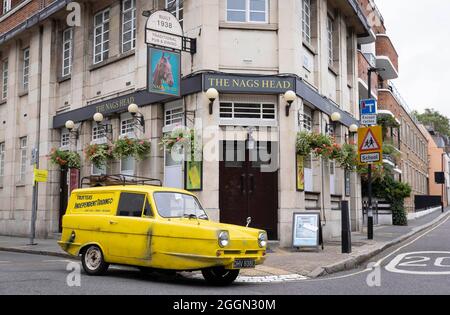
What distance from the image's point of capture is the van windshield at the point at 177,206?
391 inches

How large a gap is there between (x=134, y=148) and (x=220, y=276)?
8464 mm

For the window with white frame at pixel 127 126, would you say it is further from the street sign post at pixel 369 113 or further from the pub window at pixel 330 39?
the pub window at pixel 330 39

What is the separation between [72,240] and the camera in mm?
10922

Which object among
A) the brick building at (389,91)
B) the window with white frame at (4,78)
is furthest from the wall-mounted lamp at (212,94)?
the window with white frame at (4,78)

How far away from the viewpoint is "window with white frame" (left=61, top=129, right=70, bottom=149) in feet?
72.1

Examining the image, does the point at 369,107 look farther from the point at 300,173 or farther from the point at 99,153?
the point at 99,153

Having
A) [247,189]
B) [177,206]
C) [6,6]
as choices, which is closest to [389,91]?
[247,189]

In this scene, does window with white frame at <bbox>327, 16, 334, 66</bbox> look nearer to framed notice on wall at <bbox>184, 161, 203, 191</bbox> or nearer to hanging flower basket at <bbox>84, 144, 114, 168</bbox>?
framed notice on wall at <bbox>184, 161, 203, 191</bbox>

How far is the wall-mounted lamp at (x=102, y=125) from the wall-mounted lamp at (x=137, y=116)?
152 centimetres

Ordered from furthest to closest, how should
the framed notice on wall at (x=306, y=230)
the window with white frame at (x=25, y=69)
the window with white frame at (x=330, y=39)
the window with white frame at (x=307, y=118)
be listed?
the window with white frame at (x=25, y=69)
the window with white frame at (x=330, y=39)
the window with white frame at (x=307, y=118)
the framed notice on wall at (x=306, y=230)

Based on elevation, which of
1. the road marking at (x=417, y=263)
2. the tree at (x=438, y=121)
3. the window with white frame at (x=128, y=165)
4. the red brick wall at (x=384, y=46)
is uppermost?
the tree at (x=438, y=121)

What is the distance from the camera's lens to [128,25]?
19.4m

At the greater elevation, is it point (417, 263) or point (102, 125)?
point (102, 125)

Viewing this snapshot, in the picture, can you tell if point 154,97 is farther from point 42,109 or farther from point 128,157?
point 42,109
